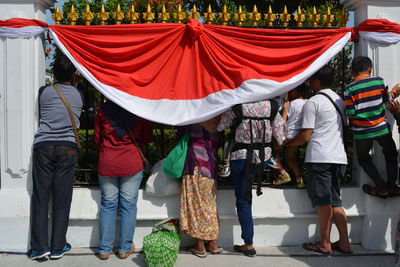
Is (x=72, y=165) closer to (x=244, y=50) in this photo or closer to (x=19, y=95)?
(x=19, y=95)

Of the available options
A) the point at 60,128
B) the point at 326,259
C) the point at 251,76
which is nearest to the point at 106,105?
the point at 60,128

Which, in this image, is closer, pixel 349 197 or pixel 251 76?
pixel 251 76

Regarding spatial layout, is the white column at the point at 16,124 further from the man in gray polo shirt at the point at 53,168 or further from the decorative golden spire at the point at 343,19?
the decorative golden spire at the point at 343,19

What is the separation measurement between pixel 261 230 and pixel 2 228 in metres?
2.76

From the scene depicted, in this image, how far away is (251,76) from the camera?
3568mm

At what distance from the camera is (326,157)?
3549 mm

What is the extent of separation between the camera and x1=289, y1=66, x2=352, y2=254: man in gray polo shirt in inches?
141

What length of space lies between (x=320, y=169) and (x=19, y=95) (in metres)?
3.20

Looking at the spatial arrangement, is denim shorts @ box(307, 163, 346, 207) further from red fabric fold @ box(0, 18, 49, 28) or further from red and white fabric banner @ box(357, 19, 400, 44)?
red fabric fold @ box(0, 18, 49, 28)

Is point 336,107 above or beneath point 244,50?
beneath

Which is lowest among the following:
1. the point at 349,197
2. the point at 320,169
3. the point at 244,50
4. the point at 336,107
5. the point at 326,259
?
the point at 326,259

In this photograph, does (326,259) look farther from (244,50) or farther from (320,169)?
(244,50)

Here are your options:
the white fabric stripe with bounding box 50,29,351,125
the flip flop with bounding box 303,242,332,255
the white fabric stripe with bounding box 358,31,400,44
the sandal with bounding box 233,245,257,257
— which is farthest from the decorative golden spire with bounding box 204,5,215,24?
the flip flop with bounding box 303,242,332,255

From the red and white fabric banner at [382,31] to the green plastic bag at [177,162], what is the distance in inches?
90.2
